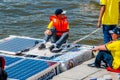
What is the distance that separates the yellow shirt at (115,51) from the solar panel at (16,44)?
2.53 meters

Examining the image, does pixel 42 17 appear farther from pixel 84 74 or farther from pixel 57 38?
pixel 84 74

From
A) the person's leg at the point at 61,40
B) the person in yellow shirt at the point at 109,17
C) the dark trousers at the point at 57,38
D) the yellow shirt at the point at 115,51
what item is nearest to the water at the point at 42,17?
the dark trousers at the point at 57,38

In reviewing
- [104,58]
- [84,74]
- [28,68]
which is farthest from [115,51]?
[28,68]

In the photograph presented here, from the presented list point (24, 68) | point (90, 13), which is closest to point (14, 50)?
point (24, 68)

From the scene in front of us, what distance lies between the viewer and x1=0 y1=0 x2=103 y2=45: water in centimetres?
1642

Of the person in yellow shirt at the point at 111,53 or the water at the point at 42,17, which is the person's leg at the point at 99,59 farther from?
the water at the point at 42,17

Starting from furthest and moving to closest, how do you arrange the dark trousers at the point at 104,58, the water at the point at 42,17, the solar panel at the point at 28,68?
1. the water at the point at 42,17
2. the dark trousers at the point at 104,58
3. the solar panel at the point at 28,68

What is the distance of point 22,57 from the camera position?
9820mm

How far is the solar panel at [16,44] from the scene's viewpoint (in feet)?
34.2

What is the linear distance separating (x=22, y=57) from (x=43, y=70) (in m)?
1.10

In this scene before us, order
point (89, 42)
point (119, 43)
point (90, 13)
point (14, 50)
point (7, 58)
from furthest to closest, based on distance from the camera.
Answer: point (90, 13) → point (89, 42) → point (14, 50) → point (7, 58) → point (119, 43)

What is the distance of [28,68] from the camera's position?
9.07 m

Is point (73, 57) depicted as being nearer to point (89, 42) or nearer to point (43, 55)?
point (43, 55)

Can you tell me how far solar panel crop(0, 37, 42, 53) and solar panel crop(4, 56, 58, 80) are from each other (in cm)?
73
